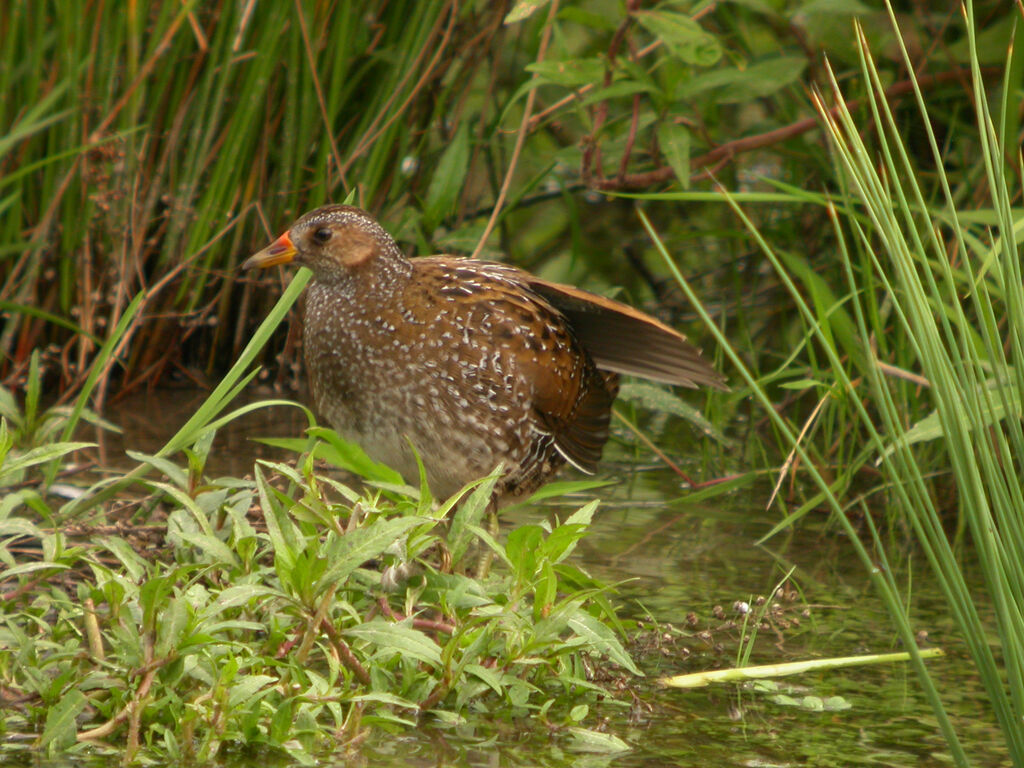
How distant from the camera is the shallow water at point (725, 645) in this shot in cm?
238

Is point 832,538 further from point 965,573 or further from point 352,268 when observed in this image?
point 352,268

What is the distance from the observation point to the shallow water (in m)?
2.38

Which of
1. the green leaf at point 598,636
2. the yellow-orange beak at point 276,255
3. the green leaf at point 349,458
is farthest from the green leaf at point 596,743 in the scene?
→ the yellow-orange beak at point 276,255

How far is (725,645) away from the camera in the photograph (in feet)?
9.77

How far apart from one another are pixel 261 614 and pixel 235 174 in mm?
2028

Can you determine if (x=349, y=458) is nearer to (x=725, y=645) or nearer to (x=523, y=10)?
(x=725, y=645)

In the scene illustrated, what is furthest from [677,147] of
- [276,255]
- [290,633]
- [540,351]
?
[290,633]

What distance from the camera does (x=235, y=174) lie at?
14.1 feet

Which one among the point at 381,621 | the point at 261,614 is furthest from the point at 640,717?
the point at 261,614

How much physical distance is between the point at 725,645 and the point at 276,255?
151cm

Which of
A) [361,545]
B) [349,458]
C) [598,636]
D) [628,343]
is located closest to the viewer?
[361,545]

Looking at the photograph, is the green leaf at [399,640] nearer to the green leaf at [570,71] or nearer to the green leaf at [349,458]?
the green leaf at [349,458]

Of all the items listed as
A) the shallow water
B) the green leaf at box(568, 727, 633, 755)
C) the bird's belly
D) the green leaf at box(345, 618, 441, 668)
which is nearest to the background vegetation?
the shallow water

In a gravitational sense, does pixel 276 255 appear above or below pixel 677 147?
below
